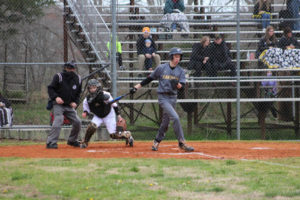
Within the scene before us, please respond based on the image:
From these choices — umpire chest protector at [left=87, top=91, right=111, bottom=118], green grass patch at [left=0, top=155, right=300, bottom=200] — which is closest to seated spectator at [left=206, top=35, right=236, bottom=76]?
umpire chest protector at [left=87, top=91, right=111, bottom=118]

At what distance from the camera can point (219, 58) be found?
52.3 ft

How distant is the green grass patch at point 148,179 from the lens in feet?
22.6

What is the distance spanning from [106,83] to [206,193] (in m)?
10.2

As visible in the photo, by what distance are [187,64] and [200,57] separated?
1.56 m

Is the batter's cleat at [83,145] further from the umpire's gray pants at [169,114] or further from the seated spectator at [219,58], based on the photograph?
the seated spectator at [219,58]

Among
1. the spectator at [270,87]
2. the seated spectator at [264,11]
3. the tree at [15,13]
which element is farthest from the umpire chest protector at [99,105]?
the tree at [15,13]

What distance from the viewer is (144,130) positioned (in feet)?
57.7

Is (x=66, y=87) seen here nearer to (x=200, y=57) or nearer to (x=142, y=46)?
(x=142, y=46)

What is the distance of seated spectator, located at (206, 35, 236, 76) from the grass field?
632cm

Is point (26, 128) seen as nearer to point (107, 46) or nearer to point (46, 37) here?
point (107, 46)

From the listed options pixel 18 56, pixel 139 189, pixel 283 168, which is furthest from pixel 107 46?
pixel 139 189

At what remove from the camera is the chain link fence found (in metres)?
15.8

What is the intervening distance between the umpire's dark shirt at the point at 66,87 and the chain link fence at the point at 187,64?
1706 millimetres

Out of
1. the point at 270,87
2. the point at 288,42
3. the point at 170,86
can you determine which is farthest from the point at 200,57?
the point at 170,86
